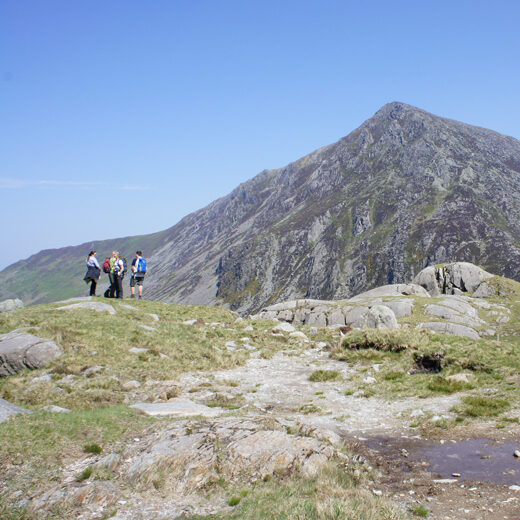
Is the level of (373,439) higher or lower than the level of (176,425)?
lower

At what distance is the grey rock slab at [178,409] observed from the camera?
1428 cm

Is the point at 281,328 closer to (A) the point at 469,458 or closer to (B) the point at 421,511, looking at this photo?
(A) the point at 469,458

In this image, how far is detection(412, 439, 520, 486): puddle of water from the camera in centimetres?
988

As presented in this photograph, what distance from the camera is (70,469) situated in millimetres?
10203

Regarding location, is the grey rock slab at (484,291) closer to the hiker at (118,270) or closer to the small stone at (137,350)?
the hiker at (118,270)

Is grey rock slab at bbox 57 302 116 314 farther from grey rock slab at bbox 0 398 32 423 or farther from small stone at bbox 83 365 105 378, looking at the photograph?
grey rock slab at bbox 0 398 32 423

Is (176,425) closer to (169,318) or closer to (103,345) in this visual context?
(103,345)

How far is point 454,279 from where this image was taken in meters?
89.6

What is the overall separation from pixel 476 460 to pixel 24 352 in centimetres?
2025

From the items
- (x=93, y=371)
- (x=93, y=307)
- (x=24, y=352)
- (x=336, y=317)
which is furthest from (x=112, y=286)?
(x=336, y=317)

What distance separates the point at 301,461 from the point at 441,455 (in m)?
4.55

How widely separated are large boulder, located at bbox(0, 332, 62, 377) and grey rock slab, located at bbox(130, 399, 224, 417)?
26.0ft

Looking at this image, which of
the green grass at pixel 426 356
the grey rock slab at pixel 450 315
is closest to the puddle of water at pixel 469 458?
the green grass at pixel 426 356

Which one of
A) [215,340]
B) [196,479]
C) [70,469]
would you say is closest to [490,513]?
[196,479]
